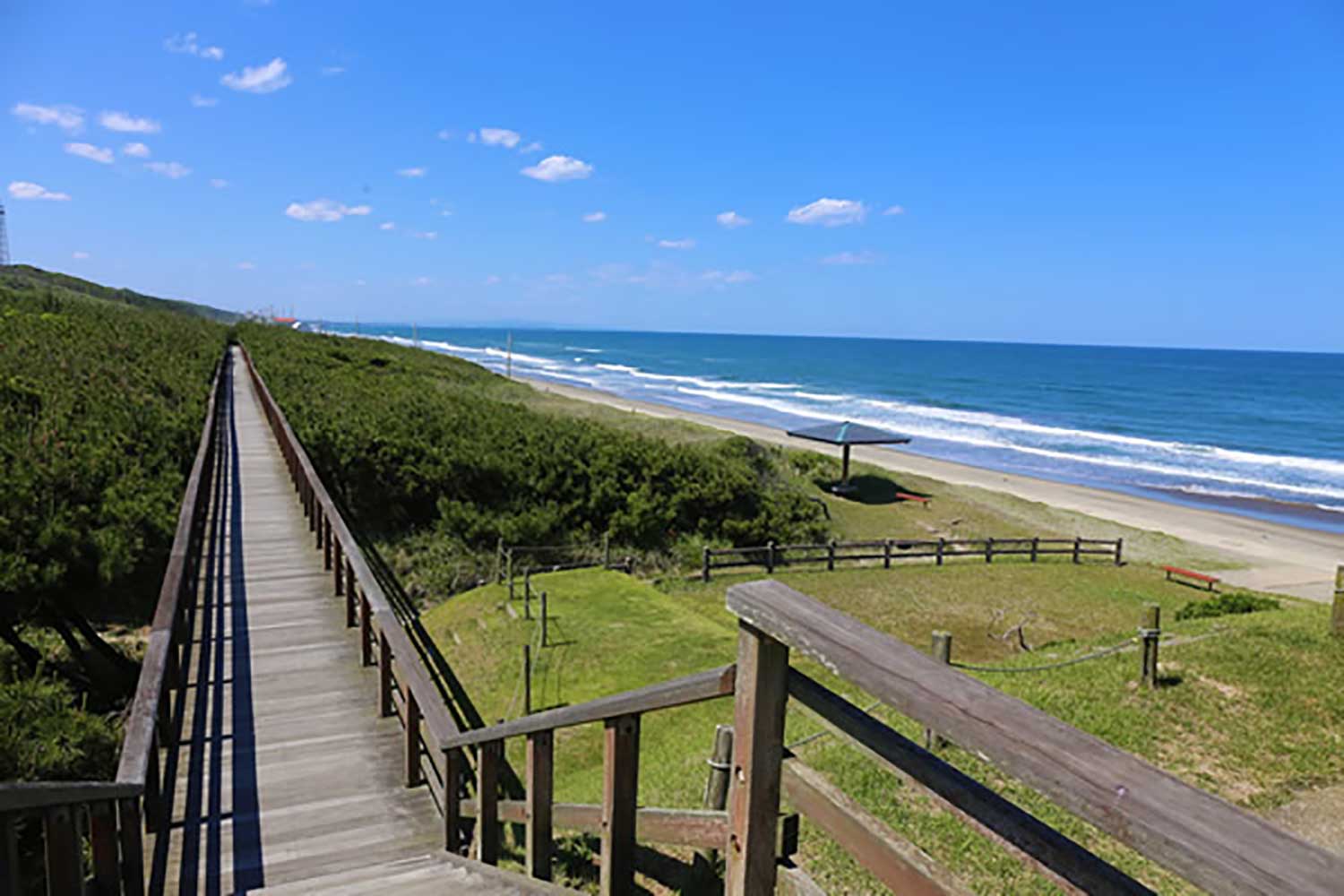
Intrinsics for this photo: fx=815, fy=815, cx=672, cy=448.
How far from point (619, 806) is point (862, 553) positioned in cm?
1882

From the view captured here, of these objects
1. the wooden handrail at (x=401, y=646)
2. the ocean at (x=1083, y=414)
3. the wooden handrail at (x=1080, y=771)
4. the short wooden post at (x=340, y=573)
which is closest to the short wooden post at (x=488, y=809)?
the wooden handrail at (x=401, y=646)

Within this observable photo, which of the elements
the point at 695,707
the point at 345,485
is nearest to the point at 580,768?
the point at 695,707

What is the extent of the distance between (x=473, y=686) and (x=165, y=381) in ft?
42.4

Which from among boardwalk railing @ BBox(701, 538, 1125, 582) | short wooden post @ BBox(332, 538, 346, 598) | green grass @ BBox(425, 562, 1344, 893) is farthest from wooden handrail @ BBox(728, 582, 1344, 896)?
boardwalk railing @ BBox(701, 538, 1125, 582)

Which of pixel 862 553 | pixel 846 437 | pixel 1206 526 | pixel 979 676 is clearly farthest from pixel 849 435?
pixel 979 676

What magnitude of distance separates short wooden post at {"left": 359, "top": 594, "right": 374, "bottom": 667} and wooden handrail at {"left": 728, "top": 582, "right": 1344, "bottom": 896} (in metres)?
4.96

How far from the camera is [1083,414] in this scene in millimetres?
67000

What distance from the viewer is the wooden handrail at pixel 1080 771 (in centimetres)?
96

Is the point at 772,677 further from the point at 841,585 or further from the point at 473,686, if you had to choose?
the point at 841,585

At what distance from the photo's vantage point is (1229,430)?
5772 centimetres

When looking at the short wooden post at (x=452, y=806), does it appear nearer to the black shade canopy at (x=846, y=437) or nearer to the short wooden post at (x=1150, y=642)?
the short wooden post at (x=1150, y=642)

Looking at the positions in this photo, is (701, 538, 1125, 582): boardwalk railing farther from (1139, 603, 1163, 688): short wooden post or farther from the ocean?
the ocean

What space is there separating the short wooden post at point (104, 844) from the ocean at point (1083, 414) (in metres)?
37.4

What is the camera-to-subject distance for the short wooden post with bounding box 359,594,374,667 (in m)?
5.98
